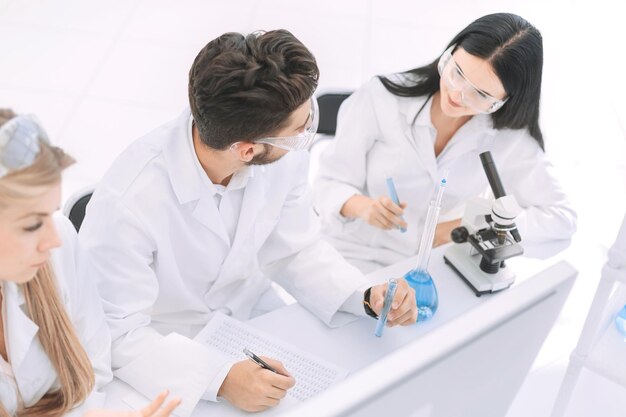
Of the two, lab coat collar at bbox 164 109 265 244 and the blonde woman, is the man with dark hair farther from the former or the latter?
the blonde woman

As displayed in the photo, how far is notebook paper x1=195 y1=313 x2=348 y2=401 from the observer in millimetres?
1441

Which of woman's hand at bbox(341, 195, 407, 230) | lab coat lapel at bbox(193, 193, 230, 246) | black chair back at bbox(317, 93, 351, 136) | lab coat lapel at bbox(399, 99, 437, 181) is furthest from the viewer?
black chair back at bbox(317, 93, 351, 136)

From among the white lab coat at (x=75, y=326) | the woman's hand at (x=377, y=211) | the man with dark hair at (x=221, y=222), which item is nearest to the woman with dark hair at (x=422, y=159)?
the woman's hand at (x=377, y=211)

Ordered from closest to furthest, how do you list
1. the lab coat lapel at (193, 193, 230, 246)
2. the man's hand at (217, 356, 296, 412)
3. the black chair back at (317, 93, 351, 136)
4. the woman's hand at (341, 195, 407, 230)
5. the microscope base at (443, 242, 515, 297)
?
the man's hand at (217, 356, 296, 412) → the lab coat lapel at (193, 193, 230, 246) → the microscope base at (443, 242, 515, 297) → the woman's hand at (341, 195, 407, 230) → the black chair back at (317, 93, 351, 136)

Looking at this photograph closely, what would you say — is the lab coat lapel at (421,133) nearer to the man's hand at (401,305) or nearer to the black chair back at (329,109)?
the black chair back at (329,109)

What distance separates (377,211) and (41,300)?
99 centimetres

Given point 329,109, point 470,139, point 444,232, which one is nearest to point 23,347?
point 444,232

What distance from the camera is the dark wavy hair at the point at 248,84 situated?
4.52ft

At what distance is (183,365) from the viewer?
1.42 m

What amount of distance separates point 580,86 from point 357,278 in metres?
2.96

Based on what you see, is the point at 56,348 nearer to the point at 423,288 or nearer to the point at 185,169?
the point at 185,169

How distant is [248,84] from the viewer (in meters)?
1.38

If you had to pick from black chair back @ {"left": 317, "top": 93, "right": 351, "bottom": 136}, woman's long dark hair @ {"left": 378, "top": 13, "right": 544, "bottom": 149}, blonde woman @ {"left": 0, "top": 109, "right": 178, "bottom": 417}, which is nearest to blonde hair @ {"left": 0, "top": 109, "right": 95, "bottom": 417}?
blonde woman @ {"left": 0, "top": 109, "right": 178, "bottom": 417}

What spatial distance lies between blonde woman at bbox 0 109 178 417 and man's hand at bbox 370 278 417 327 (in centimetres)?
62
